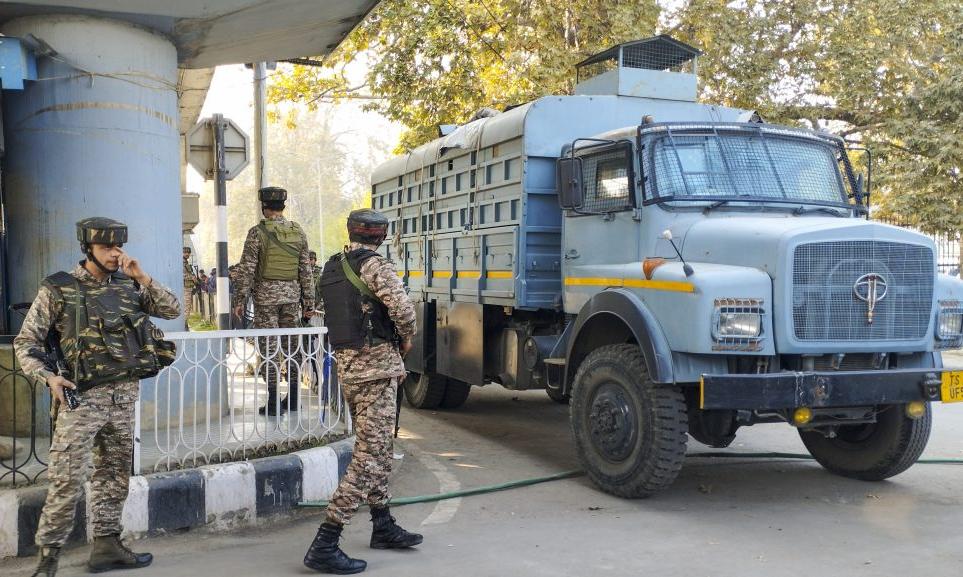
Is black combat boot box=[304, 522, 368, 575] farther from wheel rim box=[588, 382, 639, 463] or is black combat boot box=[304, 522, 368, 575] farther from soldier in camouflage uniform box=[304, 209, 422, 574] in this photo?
wheel rim box=[588, 382, 639, 463]

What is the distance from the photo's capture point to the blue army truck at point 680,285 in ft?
18.7

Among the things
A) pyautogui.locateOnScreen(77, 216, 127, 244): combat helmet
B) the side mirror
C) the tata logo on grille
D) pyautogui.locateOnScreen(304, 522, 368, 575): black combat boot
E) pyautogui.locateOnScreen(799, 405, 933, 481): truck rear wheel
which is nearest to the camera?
pyautogui.locateOnScreen(77, 216, 127, 244): combat helmet

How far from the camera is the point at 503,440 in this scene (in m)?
8.46

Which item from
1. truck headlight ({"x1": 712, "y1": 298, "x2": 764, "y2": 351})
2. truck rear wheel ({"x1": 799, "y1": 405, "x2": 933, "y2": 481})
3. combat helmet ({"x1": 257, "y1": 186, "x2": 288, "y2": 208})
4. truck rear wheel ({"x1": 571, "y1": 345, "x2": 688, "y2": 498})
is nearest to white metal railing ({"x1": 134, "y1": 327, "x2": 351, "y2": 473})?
combat helmet ({"x1": 257, "y1": 186, "x2": 288, "y2": 208})

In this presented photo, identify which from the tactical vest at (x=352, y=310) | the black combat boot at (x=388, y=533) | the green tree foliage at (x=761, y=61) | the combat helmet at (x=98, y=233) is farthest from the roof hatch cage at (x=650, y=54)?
the green tree foliage at (x=761, y=61)

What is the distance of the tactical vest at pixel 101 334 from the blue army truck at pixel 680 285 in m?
2.93

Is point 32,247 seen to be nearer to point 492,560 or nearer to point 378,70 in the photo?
point 492,560

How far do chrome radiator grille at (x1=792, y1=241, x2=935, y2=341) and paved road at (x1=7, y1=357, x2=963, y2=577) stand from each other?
1.11 metres

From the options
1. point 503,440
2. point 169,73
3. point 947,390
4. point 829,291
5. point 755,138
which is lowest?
point 503,440

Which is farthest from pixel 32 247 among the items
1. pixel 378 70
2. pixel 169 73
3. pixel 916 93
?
pixel 916 93

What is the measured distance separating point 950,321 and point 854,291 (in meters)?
0.85

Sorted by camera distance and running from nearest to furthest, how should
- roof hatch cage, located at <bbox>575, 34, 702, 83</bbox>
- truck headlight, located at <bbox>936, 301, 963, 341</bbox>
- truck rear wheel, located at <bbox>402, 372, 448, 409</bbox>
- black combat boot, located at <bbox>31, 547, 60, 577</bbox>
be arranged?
black combat boot, located at <bbox>31, 547, 60, 577</bbox> < truck headlight, located at <bbox>936, 301, 963, 341</bbox> < roof hatch cage, located at <bbox>575, 34, 702, 83</bbox> < truck rear wheel, located at <bbox>402, 372, 448, 409</bbox>

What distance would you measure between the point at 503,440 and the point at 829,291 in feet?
11.6

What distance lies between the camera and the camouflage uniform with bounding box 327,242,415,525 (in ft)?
15.9
